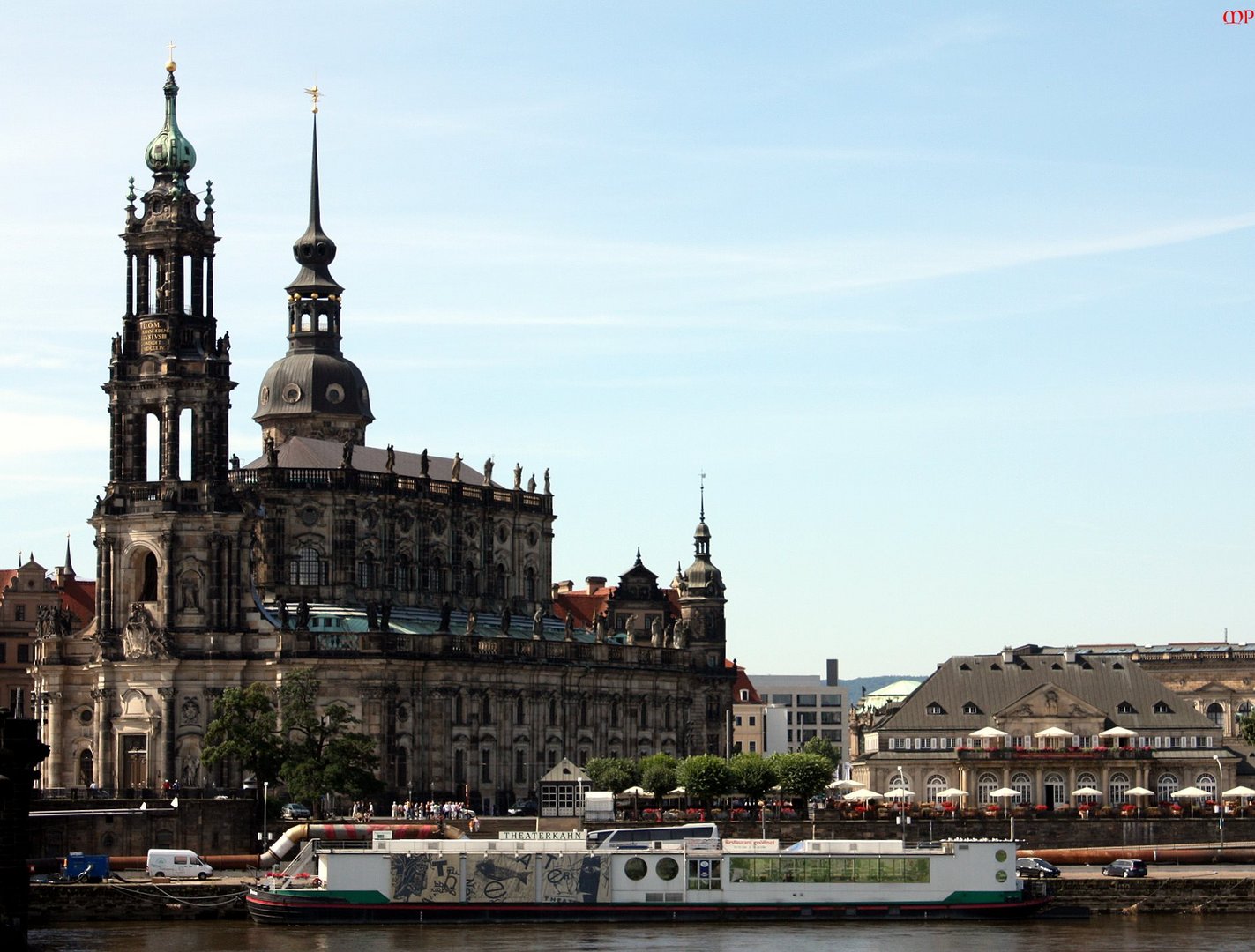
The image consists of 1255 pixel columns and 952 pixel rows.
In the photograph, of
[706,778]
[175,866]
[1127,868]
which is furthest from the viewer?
[706,778]

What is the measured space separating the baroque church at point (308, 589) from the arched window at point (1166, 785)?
31613mm

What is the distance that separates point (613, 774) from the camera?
468 feet

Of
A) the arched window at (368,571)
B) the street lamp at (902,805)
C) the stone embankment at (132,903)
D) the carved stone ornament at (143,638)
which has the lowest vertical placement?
the stone embankment at (132,903)

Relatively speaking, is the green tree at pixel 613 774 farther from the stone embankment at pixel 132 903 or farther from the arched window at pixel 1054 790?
the stone embankment at pixel 132 903

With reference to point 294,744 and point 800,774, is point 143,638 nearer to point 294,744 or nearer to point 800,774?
point 294,744

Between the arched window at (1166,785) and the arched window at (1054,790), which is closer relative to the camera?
the arched window at (1054,790)

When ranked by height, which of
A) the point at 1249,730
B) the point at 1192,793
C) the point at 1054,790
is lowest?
the point at 1192,793

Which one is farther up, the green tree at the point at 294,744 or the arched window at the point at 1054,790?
the green tree at the point at 294,744

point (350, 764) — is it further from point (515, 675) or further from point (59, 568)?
point (59, 568)

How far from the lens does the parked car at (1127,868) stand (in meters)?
106

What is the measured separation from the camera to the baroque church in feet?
451

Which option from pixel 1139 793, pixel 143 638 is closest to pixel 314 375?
pixel 143 638

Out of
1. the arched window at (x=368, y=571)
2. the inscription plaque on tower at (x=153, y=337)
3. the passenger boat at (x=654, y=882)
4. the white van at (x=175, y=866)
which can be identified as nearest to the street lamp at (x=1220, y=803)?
the passenger boat at (x=654, y=882)

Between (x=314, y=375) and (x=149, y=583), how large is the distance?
74.1ft
